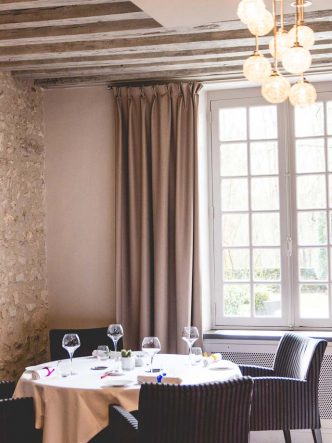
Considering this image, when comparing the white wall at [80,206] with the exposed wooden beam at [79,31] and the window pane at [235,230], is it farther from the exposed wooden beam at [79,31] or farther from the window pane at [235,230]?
the exposed wooden beam at [79,31]

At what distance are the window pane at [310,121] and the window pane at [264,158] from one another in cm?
25

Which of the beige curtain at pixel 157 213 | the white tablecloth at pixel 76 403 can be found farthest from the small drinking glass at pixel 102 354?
the beige curtain at pixel 157 213

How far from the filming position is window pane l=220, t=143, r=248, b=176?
603cm

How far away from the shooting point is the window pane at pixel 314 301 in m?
5.79

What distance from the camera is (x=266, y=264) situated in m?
5.93

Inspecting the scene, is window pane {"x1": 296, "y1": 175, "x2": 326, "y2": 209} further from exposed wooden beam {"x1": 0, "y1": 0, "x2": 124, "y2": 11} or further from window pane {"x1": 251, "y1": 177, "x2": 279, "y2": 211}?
exposed wooden beam {"x1": 0, "y1": 0, "x2": 124, "y2": 11}

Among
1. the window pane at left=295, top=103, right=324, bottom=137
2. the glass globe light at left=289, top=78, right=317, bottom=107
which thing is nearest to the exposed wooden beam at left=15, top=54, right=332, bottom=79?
the window pane at left=295, top=103, right=324, bottom=137

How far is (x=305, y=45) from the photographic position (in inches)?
115

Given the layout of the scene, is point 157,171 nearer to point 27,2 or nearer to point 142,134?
point 142,134

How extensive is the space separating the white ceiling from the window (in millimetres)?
1932

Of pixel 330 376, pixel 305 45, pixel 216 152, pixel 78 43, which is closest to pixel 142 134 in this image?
pixel 216 152

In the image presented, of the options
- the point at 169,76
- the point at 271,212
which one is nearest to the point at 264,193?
the point at 271,212

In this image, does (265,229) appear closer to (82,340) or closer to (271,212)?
(271,212)

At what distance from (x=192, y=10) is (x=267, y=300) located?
2844 mm
